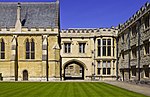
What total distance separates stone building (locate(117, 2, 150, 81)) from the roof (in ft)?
33.7

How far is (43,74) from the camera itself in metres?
39.8

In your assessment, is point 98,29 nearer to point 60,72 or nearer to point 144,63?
point 60,72

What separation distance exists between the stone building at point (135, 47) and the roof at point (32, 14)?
10.3m

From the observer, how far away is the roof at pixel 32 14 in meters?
42.7

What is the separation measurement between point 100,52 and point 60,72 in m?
6.45

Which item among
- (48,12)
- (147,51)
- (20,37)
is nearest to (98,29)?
(48,12)

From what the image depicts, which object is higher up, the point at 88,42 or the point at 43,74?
the point at 88,42

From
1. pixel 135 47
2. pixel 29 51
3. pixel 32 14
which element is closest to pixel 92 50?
pixel 29 51

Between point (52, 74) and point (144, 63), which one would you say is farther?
point (52, 74)

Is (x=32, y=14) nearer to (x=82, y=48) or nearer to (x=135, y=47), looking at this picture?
(x=82, y=48)

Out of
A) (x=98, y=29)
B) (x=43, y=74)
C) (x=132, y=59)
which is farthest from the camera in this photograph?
(x=98, y=29)

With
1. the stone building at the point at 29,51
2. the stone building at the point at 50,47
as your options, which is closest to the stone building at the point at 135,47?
the stone building at the point at 50,47

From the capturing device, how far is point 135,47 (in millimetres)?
32438

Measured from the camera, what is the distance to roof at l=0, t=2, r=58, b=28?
42.7 metres
